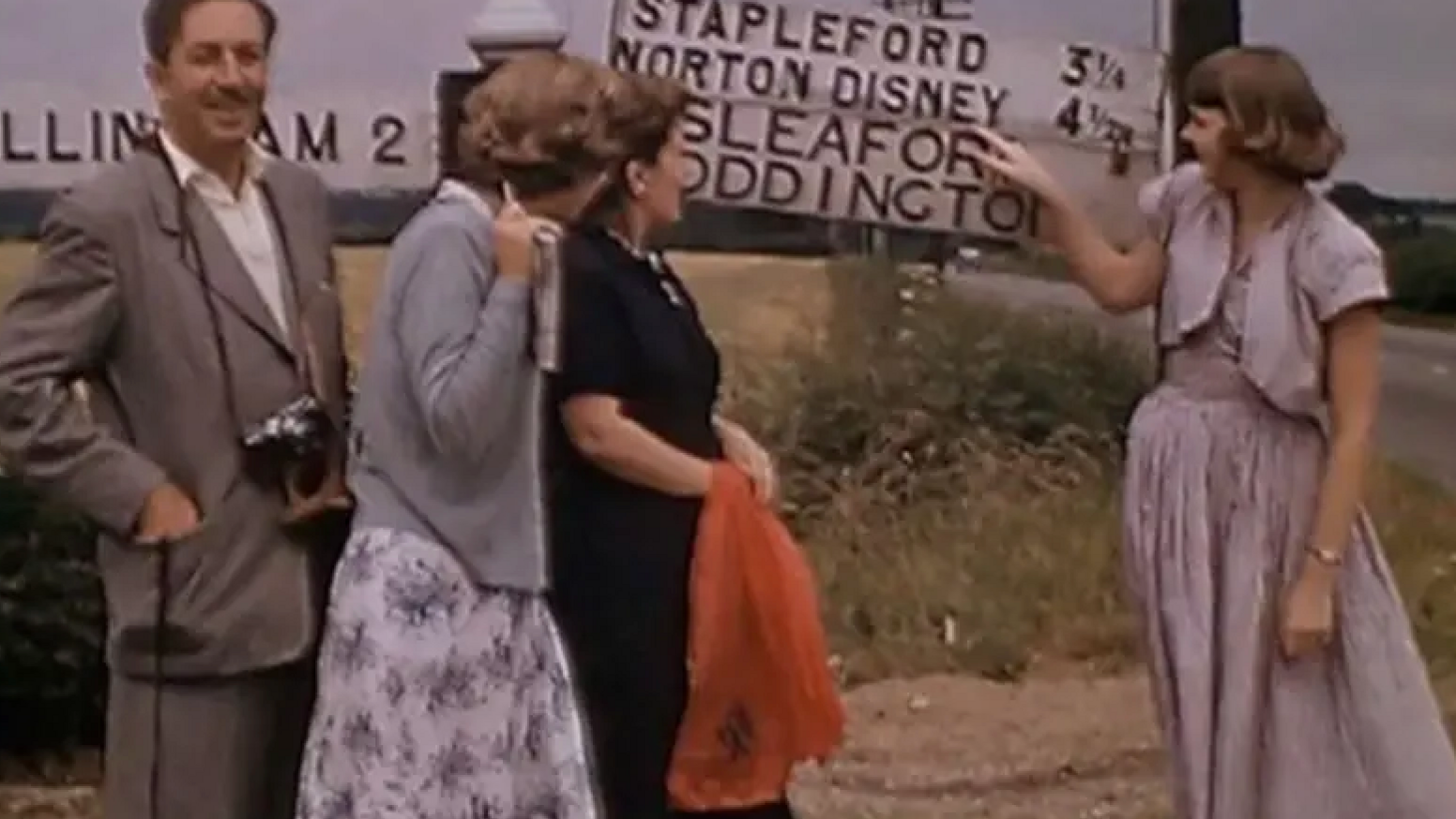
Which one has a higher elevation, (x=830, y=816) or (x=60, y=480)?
(x=60, y=480)

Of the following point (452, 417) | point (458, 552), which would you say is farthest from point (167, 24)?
point (458, 552)

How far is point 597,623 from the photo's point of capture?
167 inches

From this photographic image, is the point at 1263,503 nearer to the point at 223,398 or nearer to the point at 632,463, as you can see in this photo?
the point at 632,463

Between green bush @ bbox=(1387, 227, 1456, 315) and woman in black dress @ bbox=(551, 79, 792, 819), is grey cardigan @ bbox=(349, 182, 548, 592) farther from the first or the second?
green bush @ bbox=(1387, 227, 1456, 315)

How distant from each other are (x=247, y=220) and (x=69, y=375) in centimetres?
29

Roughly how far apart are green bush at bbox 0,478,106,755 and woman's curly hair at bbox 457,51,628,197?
2.46m

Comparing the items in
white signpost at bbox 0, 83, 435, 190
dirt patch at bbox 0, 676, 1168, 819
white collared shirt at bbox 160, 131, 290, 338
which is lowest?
dirt patch at bbox 0, 676, 1168, 819

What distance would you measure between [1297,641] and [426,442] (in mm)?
1222

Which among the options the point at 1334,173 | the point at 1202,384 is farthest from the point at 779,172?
the point at 1202,384

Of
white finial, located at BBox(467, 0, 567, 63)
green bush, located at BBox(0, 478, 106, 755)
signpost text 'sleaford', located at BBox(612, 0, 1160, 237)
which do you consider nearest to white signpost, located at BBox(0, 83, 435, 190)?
white finial, located at BBox(467, 0, 567, 63)

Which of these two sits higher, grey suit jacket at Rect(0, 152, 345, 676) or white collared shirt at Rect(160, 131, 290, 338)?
white collared shirt at Rect(160, 131, 290, 338)

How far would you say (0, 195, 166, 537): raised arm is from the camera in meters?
3.95

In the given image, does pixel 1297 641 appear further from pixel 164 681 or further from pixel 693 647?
pixel 164 681

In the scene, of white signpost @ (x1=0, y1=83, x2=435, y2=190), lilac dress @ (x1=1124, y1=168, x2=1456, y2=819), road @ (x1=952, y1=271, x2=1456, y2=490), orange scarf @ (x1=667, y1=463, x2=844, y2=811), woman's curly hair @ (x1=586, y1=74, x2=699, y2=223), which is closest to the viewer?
woman's curly hair @ (x1=586, y1=74, x2=699, y2=223)
